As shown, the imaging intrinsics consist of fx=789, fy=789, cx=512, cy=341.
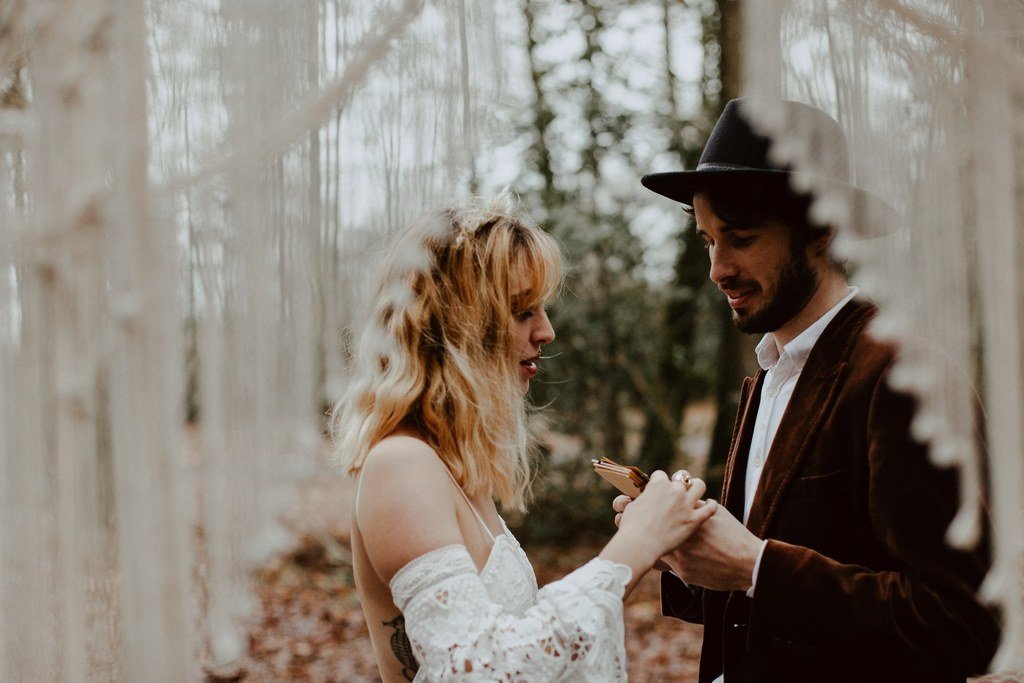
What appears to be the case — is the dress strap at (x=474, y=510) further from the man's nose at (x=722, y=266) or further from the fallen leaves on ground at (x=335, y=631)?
the fallen leaves on ground at (x=335, y=631)

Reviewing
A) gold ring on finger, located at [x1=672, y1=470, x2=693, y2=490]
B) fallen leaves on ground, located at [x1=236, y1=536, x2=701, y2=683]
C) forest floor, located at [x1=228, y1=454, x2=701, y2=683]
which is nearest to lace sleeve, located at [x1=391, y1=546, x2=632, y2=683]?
gold ring on finger, located at [x1=672, y1=470, x2=693, y2=490]

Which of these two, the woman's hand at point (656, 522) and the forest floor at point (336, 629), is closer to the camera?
the woman's hand at point (656, 522)

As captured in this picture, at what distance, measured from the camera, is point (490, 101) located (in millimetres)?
892

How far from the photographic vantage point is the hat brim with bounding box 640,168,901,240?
2.31 feet

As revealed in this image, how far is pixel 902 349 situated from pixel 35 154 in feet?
2.84

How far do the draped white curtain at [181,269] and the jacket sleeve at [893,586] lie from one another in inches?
38.4

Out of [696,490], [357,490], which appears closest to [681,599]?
[696,490]

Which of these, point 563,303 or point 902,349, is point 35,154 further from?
point 563,303

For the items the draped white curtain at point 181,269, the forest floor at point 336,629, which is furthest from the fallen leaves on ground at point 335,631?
the draped white curtain at point 181,269

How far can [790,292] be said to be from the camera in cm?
175

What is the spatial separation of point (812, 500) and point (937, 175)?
3.14 feet

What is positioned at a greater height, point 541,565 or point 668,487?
point 668,487

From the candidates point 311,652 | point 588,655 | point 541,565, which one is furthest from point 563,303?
point 588,655

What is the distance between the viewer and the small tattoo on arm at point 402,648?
144 cm
